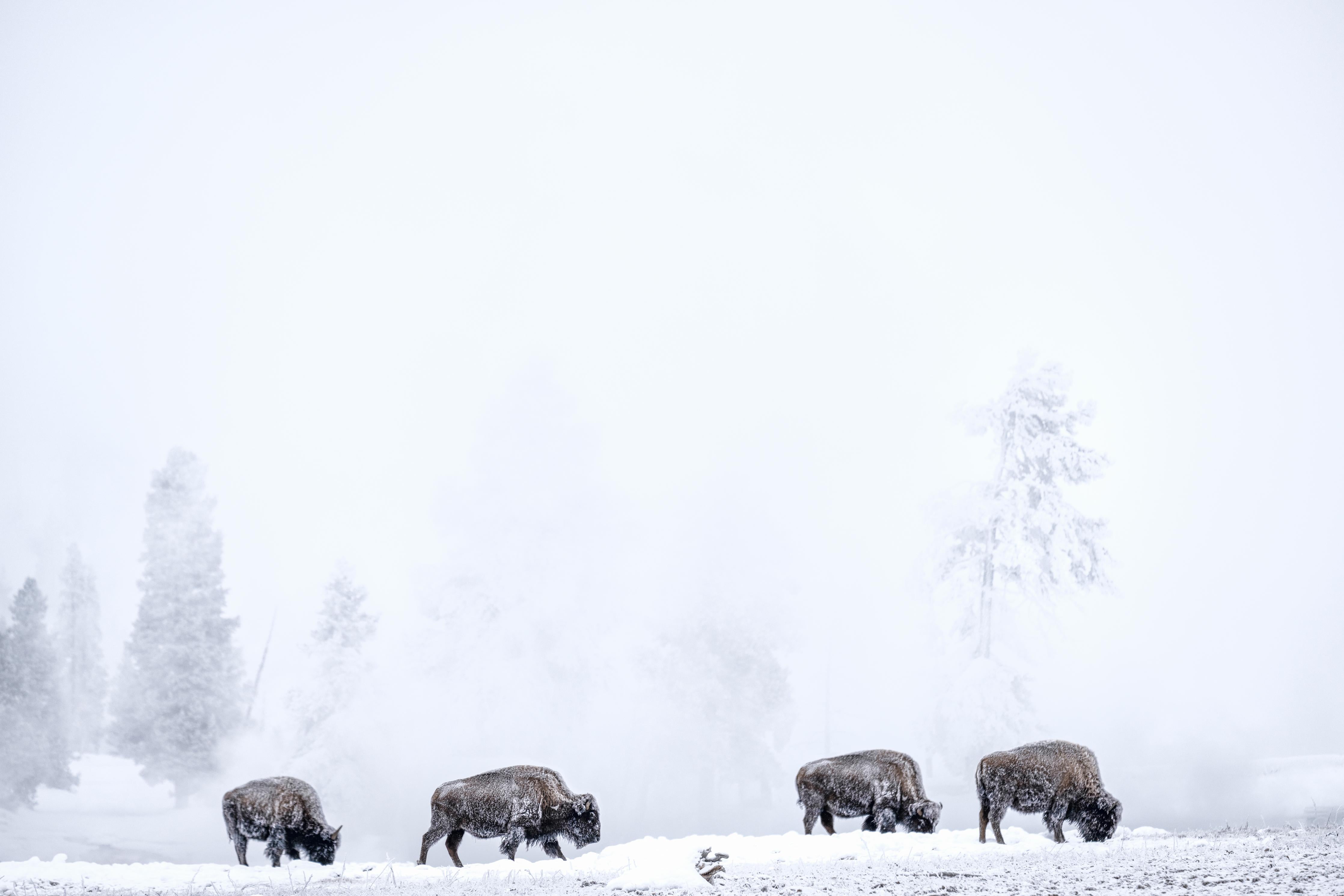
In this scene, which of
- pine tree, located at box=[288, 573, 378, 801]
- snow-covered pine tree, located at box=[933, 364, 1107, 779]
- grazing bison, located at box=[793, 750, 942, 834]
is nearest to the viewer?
grazing bison, located at box=[793, 750, 942, 834]

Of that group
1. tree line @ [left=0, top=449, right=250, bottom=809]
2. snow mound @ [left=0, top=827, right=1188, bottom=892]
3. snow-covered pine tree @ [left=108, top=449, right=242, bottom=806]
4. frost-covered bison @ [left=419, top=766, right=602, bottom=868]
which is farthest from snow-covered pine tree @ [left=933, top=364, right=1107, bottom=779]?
tree line @ [left=0, top=449, right=250, bottom=809]

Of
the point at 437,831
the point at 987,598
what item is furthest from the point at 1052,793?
the point at 987,598

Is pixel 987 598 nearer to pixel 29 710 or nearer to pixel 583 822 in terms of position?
pixel 583 822

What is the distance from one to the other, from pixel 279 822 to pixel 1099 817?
527 inches

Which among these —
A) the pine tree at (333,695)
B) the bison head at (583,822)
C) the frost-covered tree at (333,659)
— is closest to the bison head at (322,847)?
the bison head at (583,822)

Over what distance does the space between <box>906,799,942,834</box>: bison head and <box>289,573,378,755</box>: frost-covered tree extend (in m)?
28.5

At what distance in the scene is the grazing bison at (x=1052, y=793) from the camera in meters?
14.2

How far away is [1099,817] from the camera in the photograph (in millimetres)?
14195

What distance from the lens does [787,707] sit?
46.4 meters

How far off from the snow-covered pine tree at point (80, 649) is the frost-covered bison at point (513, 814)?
4960 centimetres

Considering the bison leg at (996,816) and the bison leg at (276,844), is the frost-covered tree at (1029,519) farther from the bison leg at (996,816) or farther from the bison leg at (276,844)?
the bison leg at (276,844)

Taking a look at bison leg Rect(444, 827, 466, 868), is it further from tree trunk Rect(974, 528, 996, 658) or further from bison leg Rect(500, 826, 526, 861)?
tree trunk Rect(974, 528, 996, 658)

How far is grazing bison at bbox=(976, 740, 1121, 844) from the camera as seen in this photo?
14.2 meters

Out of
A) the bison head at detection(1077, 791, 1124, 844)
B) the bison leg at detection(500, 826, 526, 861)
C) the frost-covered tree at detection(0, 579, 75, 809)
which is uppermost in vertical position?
the frost-covered tree at detection(0, 579, 75, 809)
